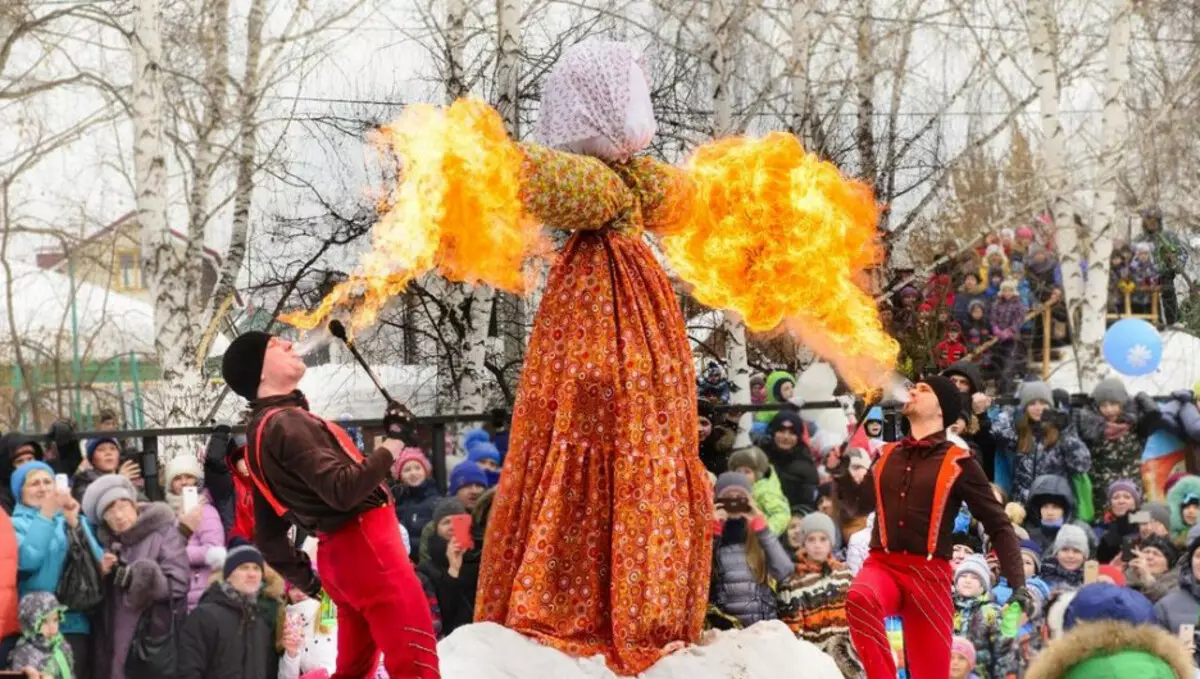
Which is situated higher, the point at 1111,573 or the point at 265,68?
the point at 265,68

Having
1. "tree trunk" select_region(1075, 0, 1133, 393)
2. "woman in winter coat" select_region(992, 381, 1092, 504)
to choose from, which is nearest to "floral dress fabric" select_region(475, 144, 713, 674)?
"woman in winter coat" select_region(992, 381, 1092, 504)

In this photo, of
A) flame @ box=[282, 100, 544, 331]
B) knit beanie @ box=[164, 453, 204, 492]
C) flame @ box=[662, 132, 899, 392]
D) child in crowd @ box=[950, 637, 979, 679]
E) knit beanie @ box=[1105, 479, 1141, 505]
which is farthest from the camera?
knit beanie @ box=[1105, 479, 1141, 505]

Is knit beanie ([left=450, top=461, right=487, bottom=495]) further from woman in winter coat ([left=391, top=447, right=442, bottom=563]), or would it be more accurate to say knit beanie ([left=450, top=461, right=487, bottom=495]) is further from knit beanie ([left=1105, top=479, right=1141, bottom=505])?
knit beanie ([left=1105, top=479, right=1141, bottom=505])

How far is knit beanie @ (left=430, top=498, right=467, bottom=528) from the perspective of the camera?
8367mm

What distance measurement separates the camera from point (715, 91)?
39.3 feet

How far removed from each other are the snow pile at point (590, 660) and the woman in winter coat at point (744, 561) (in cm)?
211

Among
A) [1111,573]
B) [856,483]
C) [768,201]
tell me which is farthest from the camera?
[1111,573]

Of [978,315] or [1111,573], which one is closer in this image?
Result: [1111,573]

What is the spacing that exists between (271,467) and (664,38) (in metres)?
8.09

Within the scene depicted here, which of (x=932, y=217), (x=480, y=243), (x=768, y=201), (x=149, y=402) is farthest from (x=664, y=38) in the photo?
(x=480, y=243)

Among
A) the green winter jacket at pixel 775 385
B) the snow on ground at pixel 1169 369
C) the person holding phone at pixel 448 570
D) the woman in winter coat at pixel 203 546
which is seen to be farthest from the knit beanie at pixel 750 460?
the snow on ground at pixel 1169 369

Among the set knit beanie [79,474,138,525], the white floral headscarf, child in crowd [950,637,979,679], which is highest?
the white floral headscarf

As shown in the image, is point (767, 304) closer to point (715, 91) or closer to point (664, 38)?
point (715, 91)

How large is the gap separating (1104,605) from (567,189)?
2985 mm
